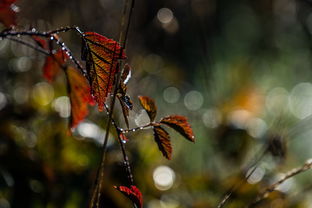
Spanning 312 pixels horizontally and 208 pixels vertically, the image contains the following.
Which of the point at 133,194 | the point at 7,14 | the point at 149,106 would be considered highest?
the point at 7,14

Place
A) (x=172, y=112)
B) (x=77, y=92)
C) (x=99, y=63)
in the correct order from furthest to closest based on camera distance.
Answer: (x=172, y=112) < (x=77, y=92) < (x=99, y=63)

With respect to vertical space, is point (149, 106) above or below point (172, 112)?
below

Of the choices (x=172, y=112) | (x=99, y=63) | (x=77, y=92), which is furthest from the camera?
(x=172, y=112)

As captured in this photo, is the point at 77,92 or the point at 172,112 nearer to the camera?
the point at 77,92

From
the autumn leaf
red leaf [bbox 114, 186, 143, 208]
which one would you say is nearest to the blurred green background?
the autumn leaf

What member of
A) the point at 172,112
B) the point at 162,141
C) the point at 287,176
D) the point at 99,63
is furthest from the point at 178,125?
the point at 172,112

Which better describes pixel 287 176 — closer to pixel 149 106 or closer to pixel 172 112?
pixel 149 106

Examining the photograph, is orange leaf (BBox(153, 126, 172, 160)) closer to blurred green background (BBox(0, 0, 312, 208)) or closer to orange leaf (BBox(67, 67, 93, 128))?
orange leaf (BBox(67, 67, 93, 128))

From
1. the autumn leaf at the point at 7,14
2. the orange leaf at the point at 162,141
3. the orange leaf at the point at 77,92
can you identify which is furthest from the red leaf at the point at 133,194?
the autumn leaf at the point at 7,14

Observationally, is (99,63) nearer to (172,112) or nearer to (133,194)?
(133,194)
